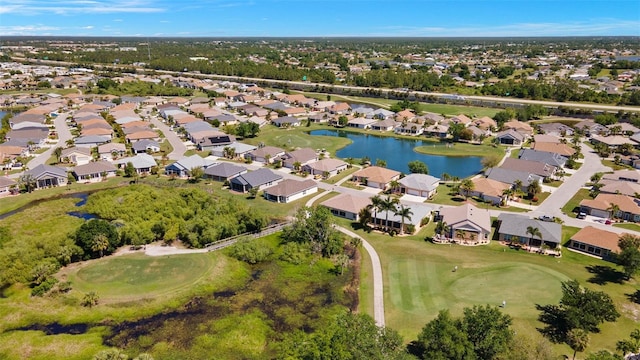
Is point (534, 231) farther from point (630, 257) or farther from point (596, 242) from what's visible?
point (630, 257)

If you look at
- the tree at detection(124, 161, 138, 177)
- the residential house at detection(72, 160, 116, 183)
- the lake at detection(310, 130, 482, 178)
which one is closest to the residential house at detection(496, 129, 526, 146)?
the lake at detection(310, 130, 482, 178)

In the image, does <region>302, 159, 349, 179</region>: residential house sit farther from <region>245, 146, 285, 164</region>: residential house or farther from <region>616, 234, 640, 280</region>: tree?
<region>616, 234, 640, 280</region>: tree

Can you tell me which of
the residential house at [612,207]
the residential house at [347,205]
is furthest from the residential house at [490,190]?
the residential house at [347,205]

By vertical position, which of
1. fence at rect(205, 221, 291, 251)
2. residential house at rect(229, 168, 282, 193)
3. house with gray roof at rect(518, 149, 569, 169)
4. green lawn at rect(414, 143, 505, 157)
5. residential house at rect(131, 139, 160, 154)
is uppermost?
residential house at rect(131, 139, 160, 154)

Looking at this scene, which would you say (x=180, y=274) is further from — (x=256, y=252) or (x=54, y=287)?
(x=54, y=287)

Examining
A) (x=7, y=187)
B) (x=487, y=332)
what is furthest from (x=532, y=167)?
(x=7, y=187)
